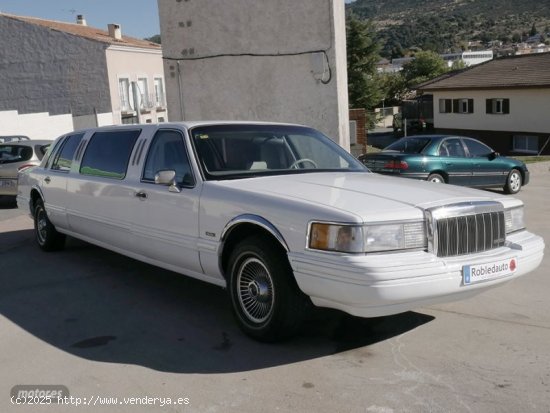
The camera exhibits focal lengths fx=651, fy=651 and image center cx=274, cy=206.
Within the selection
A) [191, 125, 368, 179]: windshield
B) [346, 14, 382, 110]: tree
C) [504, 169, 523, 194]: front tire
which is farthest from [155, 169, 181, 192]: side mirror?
[346, 14, 382, 110]: tree

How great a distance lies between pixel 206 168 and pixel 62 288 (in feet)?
7.57

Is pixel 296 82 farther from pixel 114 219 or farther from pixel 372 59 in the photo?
pixel 372 59

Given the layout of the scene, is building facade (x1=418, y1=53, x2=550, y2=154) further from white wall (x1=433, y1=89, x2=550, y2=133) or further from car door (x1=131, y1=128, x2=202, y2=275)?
car door (x1=131, y1=128, x2=202, y2=275)

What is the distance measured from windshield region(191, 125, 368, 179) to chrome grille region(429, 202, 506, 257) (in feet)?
5.41

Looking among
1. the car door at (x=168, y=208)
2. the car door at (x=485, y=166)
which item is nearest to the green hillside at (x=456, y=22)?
the car door at (x=485, y=166)

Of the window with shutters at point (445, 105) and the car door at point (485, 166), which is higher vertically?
the window with shutters at point (445, 105)

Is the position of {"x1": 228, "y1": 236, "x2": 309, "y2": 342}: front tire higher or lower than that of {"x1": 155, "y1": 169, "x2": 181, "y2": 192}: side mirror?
lower

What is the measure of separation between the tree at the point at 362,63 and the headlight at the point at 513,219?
148 feet

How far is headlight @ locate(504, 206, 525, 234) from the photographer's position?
16.5 feet

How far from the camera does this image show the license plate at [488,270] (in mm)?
4477

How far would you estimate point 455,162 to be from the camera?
1372 centimetres

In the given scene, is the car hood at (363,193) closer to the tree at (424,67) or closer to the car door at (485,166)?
the car door at (485,166)

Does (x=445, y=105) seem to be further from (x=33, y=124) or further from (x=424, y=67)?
(x=424, y=67)

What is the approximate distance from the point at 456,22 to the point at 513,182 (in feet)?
423
